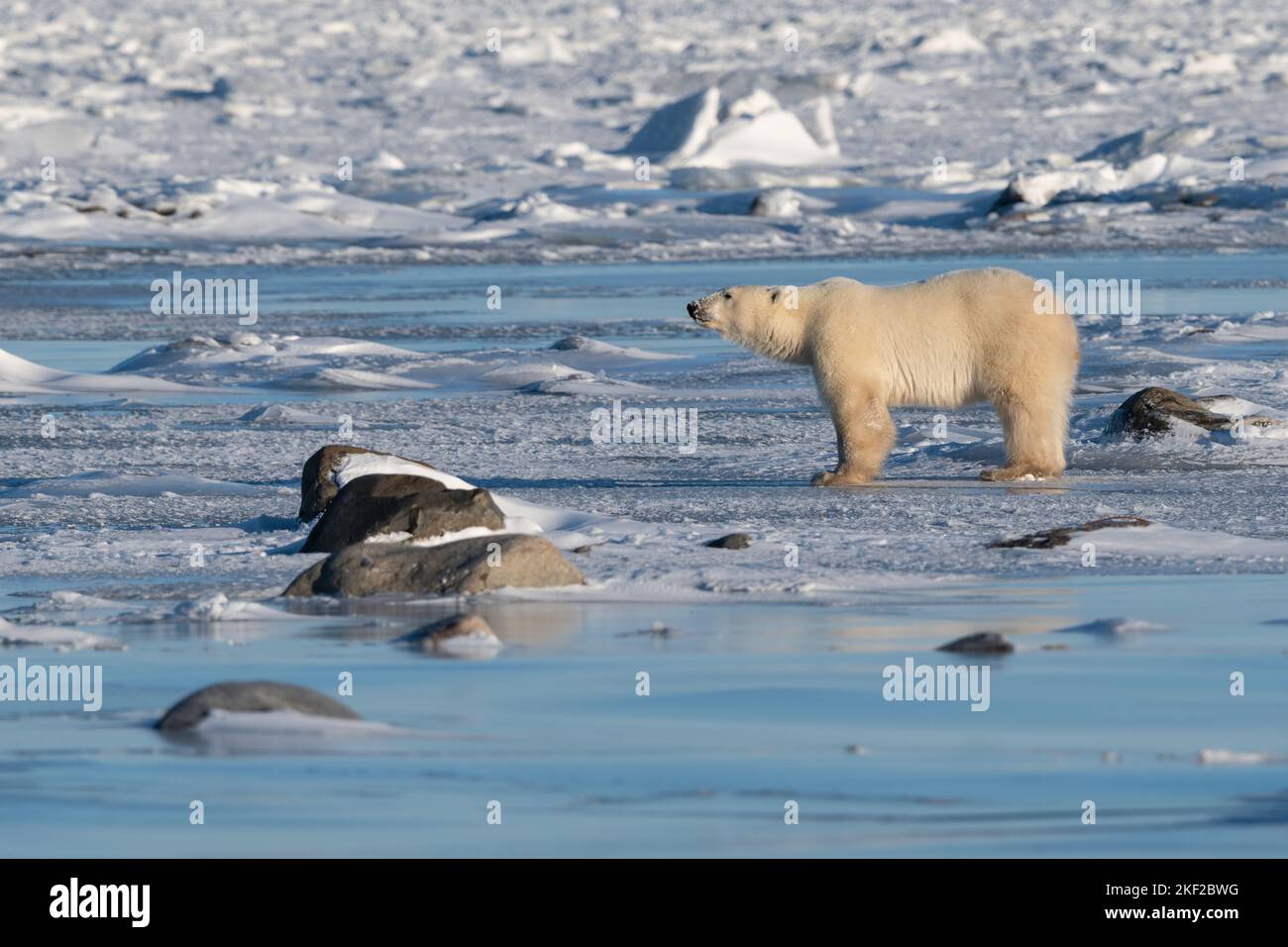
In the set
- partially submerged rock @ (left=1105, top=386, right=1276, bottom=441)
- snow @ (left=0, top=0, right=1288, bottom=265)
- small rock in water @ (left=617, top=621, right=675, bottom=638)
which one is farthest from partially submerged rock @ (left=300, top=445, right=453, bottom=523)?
Result: snow @ (left=0, top=0, right=1288, bottom=265)

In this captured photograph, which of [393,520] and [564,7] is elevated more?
[564,7]

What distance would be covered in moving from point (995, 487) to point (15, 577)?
3976mm

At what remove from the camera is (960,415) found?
12.1 m

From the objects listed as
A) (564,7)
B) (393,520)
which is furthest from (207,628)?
(564,7)

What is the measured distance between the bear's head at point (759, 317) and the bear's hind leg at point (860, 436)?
15.3 inches

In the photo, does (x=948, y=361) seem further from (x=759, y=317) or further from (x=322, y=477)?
(x=322, y=477)

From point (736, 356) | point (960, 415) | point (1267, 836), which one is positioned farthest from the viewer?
point (736, 356)

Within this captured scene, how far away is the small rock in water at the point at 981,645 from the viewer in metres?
5.58

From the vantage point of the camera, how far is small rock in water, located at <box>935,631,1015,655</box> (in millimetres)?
5582

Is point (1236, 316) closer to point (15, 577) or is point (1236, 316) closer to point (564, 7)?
point (15, 577)

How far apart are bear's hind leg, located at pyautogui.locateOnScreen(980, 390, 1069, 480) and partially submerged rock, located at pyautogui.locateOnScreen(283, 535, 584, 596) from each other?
2.95 m

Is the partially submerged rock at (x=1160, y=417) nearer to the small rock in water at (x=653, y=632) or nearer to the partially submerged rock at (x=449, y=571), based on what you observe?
the partially submerged rock at (x=449, y=571)

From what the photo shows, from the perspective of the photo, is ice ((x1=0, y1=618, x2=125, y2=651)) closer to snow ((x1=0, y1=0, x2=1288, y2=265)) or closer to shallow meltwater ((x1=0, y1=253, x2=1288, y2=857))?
shallow meltwater ((x1=0, y1=253, x2=1288, y2=857))

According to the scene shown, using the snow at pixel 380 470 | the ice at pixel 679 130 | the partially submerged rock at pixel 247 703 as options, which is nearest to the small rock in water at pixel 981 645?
the partially submerged rock at pixel 247 703
